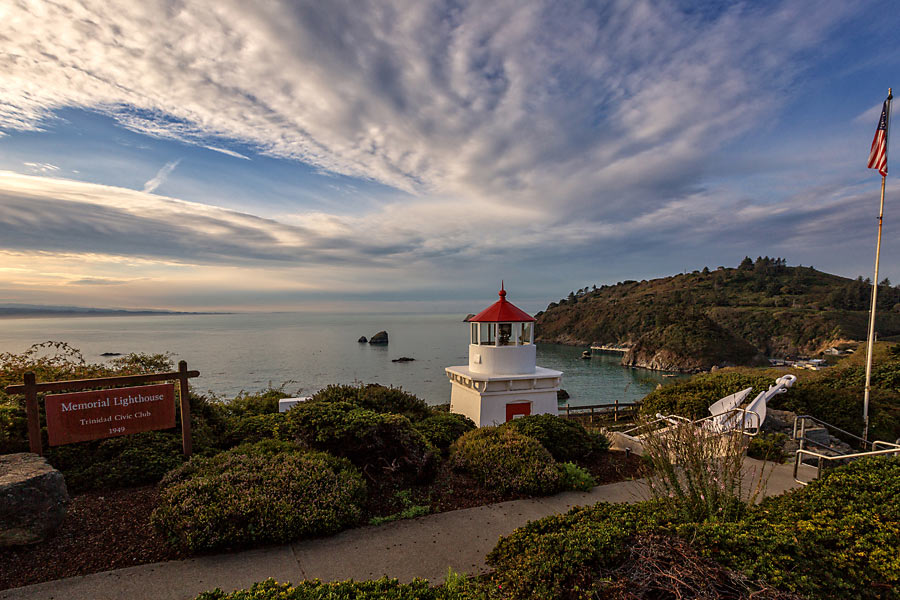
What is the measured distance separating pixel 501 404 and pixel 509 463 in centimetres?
618

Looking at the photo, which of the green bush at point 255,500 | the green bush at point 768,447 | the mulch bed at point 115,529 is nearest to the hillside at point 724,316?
the green bush at point 768,447

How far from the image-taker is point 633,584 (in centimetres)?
282

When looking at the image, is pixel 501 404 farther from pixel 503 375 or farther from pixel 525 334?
pixel 525 334

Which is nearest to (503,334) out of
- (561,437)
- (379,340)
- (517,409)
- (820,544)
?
(517,409)

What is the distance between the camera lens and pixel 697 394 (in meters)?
12.5

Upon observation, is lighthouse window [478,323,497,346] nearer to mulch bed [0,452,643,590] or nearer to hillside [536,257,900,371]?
mulch bed [0,452,643,590]

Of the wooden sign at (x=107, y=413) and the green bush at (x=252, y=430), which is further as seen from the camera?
the green bush at (x=252, y=430)

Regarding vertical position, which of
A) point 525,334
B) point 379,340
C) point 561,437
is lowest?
point 379,340

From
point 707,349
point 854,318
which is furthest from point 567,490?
point 854,318

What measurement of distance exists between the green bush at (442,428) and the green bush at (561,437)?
3.93 ft

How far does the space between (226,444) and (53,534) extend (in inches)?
126

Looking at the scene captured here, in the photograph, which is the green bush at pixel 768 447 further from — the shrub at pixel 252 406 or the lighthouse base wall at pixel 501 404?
the shrub at pixel 252 406

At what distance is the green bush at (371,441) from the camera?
6398 mm

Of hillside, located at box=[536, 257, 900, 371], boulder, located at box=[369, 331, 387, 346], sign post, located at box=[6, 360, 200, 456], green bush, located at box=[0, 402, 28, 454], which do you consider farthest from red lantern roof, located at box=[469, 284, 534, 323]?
boulder, located at box=[369, 331, 387, 346]
